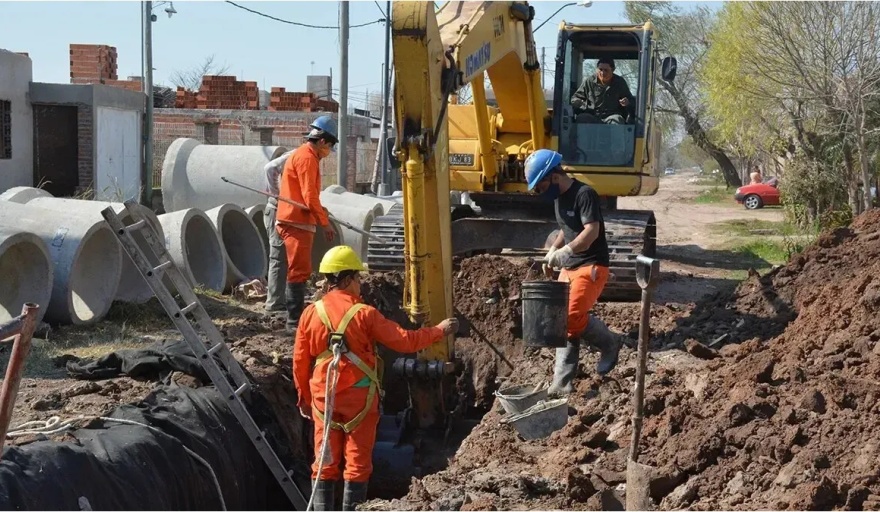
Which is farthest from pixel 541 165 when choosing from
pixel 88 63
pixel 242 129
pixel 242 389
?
pixel 88 63

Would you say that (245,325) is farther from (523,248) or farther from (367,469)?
(367,469)

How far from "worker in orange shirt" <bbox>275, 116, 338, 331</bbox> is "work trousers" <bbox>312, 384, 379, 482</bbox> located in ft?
11.2

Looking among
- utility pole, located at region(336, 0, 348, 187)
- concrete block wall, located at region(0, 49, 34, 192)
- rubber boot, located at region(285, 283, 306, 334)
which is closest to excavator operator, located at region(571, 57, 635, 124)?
rubber boot, located at region(285, 283, 306, 334)

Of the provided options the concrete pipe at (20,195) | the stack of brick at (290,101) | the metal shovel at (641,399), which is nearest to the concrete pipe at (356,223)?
the concrete pipe at (20,195)

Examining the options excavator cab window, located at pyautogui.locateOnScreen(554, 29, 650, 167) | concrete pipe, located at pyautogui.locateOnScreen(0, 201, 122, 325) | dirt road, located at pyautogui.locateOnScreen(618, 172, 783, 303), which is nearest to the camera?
concrete pipe, located at pyautogui.locateOnScreen(0, 201, 122, 325)

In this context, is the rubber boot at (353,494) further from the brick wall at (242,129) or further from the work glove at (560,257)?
the brick wall at (242,129)

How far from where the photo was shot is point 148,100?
1906 centimetres

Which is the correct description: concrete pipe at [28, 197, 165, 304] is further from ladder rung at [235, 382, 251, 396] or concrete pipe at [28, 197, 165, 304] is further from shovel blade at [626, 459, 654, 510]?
shovel blade at [626, 459, 654, 510]

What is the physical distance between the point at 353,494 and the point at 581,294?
2186 millimetres

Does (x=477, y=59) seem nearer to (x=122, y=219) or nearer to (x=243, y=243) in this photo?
(x=122, y=219)

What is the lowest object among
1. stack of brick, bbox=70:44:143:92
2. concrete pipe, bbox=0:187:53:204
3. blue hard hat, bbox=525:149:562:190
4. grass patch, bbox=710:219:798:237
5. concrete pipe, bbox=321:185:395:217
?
grass patch, bbox=710:219:798:237

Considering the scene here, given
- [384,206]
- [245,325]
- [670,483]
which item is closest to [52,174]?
[384,206]

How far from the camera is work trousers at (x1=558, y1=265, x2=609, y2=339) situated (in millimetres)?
7043

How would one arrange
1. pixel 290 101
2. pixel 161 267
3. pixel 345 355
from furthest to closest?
1. pixel 290 101
2. pixel 161 267
3. pixel 345 355
